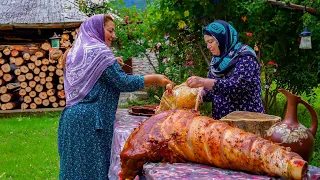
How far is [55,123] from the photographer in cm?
995

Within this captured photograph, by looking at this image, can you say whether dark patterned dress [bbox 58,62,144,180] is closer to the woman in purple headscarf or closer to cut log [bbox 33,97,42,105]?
the woman in purple headscarf

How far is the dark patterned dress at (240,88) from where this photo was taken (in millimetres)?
3273

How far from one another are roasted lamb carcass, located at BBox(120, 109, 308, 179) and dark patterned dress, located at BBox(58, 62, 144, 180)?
1.05 m

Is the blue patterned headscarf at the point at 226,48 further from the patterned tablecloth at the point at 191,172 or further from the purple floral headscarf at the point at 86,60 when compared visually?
the patterned tablecloth at the point at 191,172

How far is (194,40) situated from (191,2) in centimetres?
133

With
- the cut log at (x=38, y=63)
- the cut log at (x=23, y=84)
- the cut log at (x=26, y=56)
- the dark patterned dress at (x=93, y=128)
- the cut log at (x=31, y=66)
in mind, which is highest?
the dark patterned dress at (x=93, y=128)

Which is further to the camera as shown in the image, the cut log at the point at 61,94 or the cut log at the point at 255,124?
the cut log at the point at 61,94

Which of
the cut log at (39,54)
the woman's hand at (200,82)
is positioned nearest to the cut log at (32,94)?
the cut log at (39,54)

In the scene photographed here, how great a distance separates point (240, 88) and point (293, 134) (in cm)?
97

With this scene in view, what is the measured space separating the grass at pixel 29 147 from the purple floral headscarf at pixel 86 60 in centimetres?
291

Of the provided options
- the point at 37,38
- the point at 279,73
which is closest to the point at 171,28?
the point at 279,73

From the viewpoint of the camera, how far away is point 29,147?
805 cm

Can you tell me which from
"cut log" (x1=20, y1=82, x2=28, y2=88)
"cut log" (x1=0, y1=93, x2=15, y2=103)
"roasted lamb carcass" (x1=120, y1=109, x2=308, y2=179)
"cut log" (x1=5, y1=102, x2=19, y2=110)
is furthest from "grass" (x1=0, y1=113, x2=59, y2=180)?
"roasted lamb carcass" (x1=120, y1=109, x2=308, y2=179)

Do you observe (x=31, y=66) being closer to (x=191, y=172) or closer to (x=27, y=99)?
(x=27, y=99)
